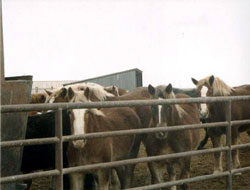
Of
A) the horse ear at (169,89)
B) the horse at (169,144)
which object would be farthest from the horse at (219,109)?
the horse ear at (169,89)

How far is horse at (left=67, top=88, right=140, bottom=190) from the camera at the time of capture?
3961 millimetres

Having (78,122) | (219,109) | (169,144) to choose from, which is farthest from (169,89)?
(219,109)

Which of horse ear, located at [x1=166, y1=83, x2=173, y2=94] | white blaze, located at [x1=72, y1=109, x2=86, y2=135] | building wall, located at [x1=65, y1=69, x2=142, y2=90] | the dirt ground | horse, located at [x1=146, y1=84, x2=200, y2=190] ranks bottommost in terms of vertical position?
the dirt ground

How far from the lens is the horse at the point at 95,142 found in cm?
396

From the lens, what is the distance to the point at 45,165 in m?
4.82

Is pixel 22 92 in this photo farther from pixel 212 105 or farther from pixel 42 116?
pixel 212 105

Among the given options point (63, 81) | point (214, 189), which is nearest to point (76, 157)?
point (214, 189)

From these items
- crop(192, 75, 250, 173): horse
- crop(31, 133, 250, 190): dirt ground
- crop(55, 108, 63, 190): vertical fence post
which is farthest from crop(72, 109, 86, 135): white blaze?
crop(192, 75, 250, 173): horse

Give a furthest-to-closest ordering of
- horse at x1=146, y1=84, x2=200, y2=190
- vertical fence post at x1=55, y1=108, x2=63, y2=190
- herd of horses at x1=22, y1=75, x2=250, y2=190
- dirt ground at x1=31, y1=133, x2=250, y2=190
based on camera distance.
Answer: dirt ground at x1=31, y1=133, x2=250, y2=190 → horse at x1=146, y1=84, x2=200, y2=190 → herd of horses at x1=22, y1=75, x2=250, y2=190 → vertical fence post at x1=55, y1=108, x2=63, y2=190

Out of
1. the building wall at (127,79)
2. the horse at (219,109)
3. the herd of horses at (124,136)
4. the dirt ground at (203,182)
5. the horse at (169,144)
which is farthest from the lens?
the building wall at (127,79)

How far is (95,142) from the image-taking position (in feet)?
14.7

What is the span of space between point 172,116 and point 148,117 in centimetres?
59

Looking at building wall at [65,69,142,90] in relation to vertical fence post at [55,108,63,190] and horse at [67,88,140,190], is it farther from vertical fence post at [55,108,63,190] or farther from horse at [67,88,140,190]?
vertical fence post at [55,108,63,190]

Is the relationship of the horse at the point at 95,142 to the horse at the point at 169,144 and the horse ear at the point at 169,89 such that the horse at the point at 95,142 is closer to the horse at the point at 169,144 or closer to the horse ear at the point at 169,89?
the horse at the point at 169,144
